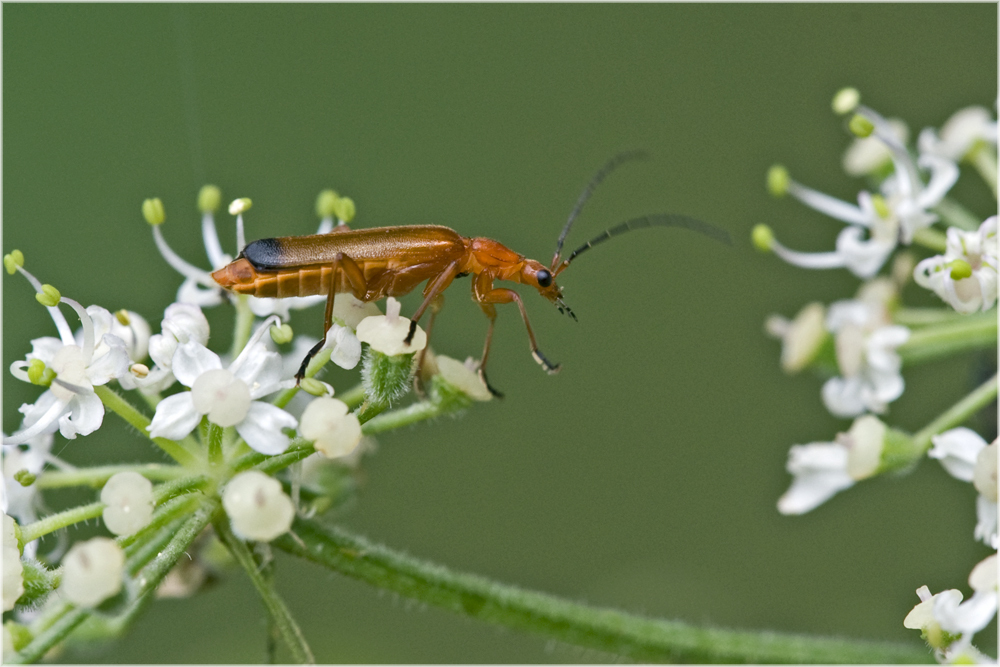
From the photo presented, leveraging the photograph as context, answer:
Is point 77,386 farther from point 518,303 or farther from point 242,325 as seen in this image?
point 518,303

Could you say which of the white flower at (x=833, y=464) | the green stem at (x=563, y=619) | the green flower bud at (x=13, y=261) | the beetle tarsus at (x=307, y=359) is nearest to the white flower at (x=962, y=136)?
the white flower at (x=833, y=464)

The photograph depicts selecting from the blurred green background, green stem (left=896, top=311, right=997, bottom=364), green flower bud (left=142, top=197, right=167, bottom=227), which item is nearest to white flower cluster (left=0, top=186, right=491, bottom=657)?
green flower bud (left=142, top=197, right=167, bottom=227)

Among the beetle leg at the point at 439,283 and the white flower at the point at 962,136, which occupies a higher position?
the white flower at the point at 962,136

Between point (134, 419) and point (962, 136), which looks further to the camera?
point (962, 136)

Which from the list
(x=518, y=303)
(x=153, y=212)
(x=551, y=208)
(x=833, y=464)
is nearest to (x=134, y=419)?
(x=153, y=212)

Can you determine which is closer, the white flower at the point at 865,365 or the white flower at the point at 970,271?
the white flower at the point at 970,271

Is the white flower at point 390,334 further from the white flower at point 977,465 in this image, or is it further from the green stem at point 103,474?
the white flower at point 977,465

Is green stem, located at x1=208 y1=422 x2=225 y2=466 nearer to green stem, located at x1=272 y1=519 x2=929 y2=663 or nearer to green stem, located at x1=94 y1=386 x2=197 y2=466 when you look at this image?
green stem, located at x1=94 y1=386 x2=197 y2=466

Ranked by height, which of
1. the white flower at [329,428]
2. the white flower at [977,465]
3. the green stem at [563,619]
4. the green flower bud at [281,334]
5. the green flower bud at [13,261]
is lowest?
the green stem at [563,619]
